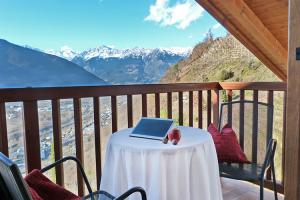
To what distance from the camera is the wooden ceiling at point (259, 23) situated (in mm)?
2559

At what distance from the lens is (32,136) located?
1853 mm

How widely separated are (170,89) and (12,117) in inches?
60.5

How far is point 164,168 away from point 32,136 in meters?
1.04

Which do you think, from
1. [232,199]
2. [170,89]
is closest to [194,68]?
[170,89]

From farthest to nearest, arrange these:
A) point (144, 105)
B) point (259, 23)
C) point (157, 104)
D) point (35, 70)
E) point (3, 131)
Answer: point (259, 23) → point (157, 104) → point (144, 105) → point (35, 70) → point (3, 131)

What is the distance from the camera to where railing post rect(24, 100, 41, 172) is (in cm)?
182

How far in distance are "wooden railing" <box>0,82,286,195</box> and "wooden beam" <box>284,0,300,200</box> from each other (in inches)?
62.2

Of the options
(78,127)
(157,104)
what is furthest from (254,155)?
(78,127)

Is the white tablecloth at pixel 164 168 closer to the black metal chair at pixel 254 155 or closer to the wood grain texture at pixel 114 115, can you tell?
the black metal chair at pixel 254 155

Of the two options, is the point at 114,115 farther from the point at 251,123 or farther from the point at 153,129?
the point at 251,123

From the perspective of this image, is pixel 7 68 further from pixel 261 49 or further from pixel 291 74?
pixel 261 49

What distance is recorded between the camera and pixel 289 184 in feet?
3.08

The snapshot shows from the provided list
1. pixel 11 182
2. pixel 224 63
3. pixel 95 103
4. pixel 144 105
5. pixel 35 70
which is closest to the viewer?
pixel 11 182

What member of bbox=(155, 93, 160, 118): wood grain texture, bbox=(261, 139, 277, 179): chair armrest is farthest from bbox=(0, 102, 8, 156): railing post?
bbox=(261, 139, 277, 179): chair armrest
